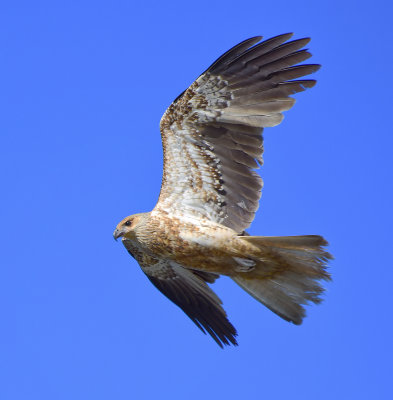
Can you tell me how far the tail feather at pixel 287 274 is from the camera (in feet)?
28.7

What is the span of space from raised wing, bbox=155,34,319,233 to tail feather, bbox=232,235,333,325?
0.59 m

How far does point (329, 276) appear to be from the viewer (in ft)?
29.4

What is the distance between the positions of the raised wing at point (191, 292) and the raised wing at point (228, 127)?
1108 mm

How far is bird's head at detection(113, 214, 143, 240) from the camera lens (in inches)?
377

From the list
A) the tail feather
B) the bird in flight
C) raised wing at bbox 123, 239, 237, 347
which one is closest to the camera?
the tail feather

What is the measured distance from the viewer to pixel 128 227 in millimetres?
9633

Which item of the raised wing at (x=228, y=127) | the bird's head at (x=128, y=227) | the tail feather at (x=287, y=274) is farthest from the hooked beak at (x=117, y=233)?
the tail feather at (x=287, y=274)

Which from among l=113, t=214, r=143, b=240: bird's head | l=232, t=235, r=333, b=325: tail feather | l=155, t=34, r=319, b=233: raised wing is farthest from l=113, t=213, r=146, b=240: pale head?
l=232, t=235, r=333, b=325: tail feather

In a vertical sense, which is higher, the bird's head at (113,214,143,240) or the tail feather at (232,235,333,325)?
the bird's head at (113,214,143,240)

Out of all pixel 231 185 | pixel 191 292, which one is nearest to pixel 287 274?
pixel 231 185

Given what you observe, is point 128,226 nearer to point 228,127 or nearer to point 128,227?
point 128,227

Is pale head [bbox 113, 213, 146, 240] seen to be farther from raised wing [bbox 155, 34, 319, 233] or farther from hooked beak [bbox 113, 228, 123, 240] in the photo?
raised wing [bbox 155, 34, 319, 233]

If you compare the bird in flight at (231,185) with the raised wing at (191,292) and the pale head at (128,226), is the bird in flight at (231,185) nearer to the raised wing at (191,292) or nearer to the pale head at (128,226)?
the pale head at (128,226)

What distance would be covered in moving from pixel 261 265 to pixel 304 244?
730mm
